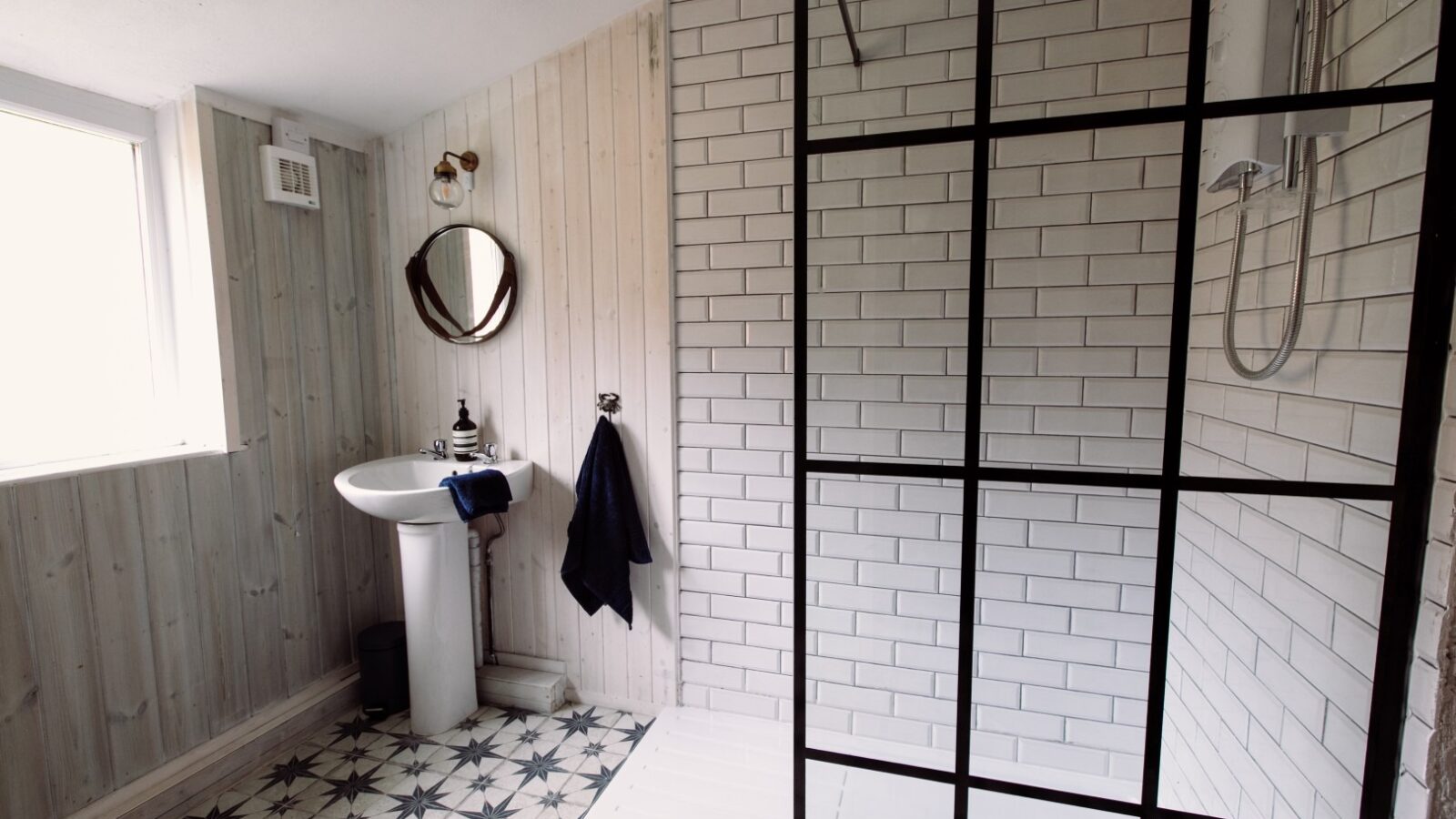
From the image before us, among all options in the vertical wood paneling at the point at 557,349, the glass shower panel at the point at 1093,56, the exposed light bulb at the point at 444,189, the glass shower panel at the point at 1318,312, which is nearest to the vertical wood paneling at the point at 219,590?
the vertical wood paneling at the point at 557,349

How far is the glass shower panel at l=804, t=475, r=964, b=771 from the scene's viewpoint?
4.67 ft

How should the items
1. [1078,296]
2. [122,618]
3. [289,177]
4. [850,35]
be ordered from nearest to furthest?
[850,35] < [1078,296] < [122,618] < [289,177]

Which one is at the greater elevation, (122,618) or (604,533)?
(604,533)

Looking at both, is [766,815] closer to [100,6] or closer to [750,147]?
[750,147]

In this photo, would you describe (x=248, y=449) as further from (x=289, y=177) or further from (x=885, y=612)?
(x=885, y=612)

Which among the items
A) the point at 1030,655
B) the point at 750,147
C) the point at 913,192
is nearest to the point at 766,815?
the point at 1030,655

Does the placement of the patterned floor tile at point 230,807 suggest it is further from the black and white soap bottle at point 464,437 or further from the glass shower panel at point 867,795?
the glass shower panel at point 867,795

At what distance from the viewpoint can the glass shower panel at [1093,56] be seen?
1.29 meters

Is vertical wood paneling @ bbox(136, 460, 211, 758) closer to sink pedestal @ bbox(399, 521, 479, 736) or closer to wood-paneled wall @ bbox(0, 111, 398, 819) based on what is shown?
wood-paneled wall @ bbox(0, 111, 398, 819)

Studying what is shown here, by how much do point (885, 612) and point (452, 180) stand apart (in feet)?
6.62

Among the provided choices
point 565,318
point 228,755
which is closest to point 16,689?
point 228,755

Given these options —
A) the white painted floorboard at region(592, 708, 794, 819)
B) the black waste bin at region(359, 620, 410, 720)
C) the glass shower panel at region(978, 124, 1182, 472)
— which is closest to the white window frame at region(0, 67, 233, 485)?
the black waste bin at region(359, 620, 410, 720)

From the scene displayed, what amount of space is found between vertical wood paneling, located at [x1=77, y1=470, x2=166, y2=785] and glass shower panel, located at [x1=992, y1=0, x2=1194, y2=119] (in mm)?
2482

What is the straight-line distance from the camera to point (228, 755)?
74.8 inches
